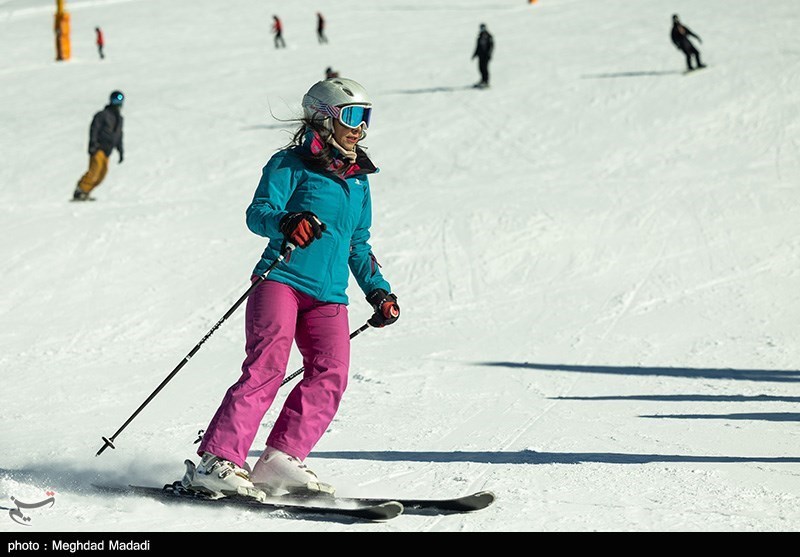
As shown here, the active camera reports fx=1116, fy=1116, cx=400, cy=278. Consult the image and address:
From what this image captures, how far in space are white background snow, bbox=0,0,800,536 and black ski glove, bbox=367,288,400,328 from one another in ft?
2.20

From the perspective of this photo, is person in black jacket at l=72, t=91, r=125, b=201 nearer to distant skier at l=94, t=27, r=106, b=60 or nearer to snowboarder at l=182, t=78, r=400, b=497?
snowboarder at l=182, t=78, r=400, b=497

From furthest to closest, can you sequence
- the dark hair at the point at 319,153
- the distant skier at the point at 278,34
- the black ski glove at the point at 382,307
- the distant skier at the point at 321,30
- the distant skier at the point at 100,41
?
1. the distant skier at the point at 321,30
2. the distant skier at the point at 278,34
3. the distant skier at the point at 100,41
4. the black ski glove at the point at 382,307
5. the dark hair at the point at 319,153

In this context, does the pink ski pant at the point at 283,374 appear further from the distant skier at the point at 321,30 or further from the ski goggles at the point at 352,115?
the distant skier at the point at 321,30

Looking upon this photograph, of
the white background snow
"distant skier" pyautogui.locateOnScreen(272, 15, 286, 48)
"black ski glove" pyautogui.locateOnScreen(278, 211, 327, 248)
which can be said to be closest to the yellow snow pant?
→ the white background snow

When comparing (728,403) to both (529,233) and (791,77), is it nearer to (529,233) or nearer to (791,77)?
(529,233)

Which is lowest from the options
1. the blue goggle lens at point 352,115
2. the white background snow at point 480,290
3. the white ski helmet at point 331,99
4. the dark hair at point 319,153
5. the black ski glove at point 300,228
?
the white background snow at point 480,290

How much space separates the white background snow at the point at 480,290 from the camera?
15.1 feet

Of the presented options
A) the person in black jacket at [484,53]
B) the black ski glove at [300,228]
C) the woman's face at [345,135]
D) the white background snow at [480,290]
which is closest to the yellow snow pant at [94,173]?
the white background snow at [480,290]

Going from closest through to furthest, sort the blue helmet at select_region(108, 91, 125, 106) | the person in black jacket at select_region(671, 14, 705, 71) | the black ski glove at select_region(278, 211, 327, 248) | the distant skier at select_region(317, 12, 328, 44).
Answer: the black ski glove at select_region(278, 211, 327, 248), the blue helmet at select_region(108, 91, 125, 106), the person in black jacket at select_region(671, 14, 705, 71), the distant skier at select_region(317, 12, 328, 44)

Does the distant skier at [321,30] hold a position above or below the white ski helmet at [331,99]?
above

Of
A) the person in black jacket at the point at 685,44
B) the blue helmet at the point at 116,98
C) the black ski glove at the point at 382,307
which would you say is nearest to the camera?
the black ski glove at the point at 382,307

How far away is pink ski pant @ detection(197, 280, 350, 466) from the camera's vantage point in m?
4.17

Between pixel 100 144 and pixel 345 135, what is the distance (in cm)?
1077

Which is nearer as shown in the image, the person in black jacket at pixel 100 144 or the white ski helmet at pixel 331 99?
the white ski helmet at pixel 331 99
